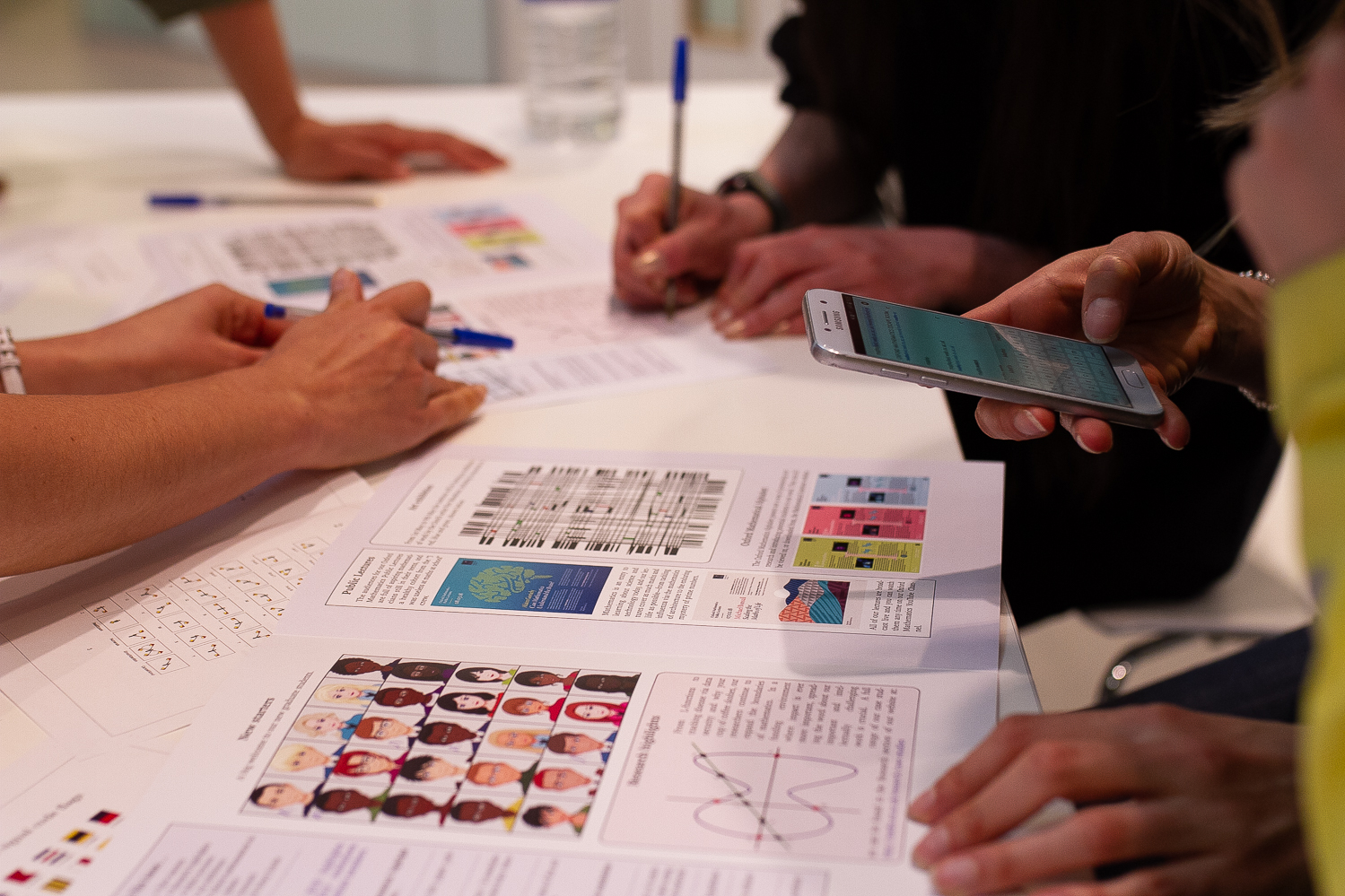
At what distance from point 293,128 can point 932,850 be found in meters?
1.24

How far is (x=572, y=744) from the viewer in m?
0.50

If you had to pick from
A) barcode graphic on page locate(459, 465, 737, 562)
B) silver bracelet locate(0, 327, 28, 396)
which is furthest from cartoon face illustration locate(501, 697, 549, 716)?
silver bracelet locate(0, 327, 28, 396)

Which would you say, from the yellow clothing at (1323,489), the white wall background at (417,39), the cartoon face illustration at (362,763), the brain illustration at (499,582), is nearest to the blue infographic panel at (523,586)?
the brain illustration at (499,582)

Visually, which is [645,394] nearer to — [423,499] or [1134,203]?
[423,499]

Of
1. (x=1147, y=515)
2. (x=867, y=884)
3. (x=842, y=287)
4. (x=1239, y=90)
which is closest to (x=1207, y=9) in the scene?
(x=1239, y=90)

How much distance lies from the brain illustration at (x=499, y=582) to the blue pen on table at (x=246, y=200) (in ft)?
2.52

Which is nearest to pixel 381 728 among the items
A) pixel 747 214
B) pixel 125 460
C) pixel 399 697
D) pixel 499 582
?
pixel 399 697

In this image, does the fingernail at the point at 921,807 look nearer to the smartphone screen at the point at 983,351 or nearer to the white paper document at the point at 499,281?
the smartphone screen at the point at 983,351

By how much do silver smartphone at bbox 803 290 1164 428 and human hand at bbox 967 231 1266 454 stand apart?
0.01 meters

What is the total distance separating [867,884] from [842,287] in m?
0.63

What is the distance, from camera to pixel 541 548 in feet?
2.15

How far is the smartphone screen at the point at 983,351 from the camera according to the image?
0.60m

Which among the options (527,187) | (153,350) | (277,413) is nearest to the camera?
(277,413)

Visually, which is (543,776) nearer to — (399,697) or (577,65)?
(399,697)
